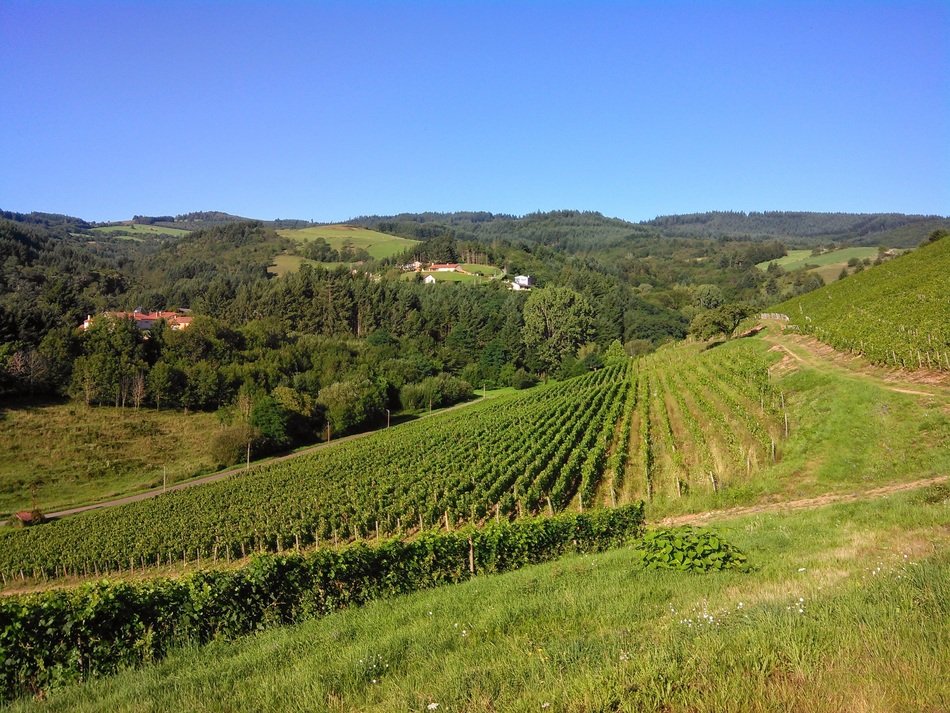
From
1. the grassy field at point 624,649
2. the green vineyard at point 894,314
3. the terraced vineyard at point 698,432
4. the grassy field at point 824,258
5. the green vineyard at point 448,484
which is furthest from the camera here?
the grassy field at point 824,258

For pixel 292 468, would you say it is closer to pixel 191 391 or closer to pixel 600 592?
pixel 191 391

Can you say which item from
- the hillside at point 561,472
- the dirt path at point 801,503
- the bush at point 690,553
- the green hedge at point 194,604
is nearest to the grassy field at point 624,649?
the bush at point 690,553

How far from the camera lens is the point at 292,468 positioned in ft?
146

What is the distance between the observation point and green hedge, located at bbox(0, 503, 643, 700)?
709 cm

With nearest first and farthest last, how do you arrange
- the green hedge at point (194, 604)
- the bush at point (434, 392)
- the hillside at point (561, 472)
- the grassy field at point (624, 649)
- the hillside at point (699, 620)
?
1. the grassy field at point (624, 649)
2. the hillside at point (699, 620)
3. the green hedge at point (194, 604)
4. the hillside at point (561, 472)
5. the bush at point (434, 392)

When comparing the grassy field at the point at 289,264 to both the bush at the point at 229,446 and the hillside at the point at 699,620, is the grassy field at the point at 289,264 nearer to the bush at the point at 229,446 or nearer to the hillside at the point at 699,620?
the bush at the point at 229,446

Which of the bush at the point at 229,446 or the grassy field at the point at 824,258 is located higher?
the grassy field at the point at 824,258

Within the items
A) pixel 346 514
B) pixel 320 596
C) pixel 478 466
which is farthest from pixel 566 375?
pixel 320 596

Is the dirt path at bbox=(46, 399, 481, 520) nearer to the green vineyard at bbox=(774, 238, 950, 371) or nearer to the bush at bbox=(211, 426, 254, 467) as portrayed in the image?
the bush at bbox=(211, 426, 254, 467)

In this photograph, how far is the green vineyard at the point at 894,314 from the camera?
91.7 feet

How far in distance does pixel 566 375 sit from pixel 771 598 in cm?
8749

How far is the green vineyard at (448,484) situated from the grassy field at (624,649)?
1616cm

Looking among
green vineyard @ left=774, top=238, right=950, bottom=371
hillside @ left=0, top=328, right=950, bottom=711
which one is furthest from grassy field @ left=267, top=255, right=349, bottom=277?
hillside @ left=0, top=328, right=950, bottom=711

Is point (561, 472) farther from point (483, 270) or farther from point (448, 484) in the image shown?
point (483, 270)
